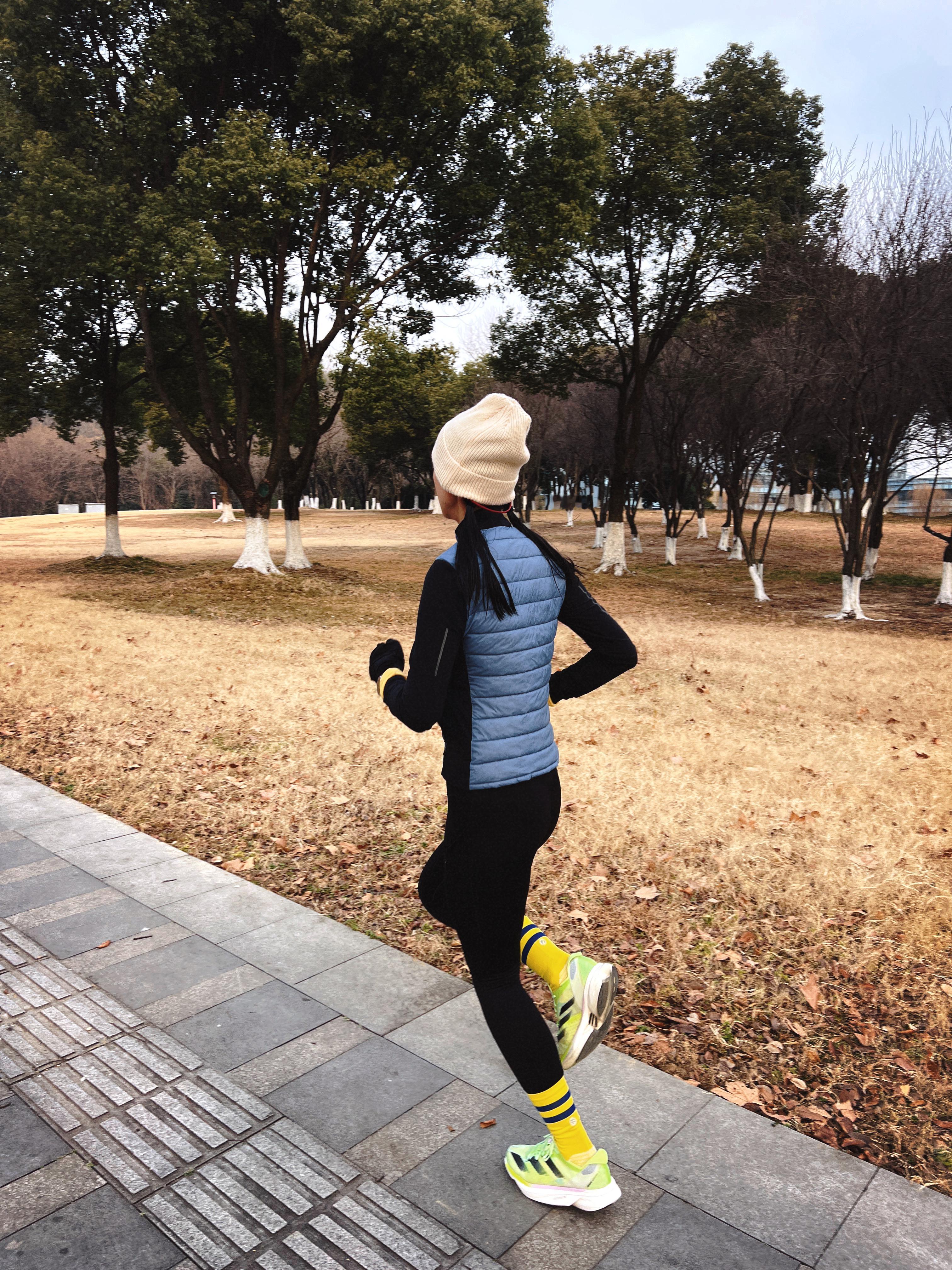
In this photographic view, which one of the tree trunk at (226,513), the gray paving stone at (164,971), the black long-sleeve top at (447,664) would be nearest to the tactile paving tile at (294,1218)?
the gray paving stone at (164,971)

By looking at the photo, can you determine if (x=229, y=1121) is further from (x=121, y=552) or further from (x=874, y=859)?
(x=121, y=552)

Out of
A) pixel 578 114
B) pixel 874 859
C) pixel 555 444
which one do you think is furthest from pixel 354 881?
pixel 555 444

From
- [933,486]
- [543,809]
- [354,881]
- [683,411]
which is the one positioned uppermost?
[683,411]

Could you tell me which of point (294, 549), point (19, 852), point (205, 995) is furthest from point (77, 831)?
point (294, 549)

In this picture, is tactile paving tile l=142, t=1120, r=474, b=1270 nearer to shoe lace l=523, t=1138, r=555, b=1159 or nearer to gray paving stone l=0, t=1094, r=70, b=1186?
shoe lace l=523, t=1138, r=555, b=1159

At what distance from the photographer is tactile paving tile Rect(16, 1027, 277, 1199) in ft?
8.04

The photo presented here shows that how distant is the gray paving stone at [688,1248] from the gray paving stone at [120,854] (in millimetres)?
3237

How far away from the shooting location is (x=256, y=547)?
63.3ft

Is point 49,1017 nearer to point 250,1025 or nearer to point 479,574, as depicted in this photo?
point 250,1025

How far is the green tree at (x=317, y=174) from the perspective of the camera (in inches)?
577

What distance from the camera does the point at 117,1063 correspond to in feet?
9.46

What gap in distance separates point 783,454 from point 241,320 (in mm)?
13518

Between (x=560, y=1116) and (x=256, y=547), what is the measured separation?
18143mm

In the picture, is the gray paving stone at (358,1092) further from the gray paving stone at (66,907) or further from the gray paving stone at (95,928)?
the gray paving stone at (66,907)
